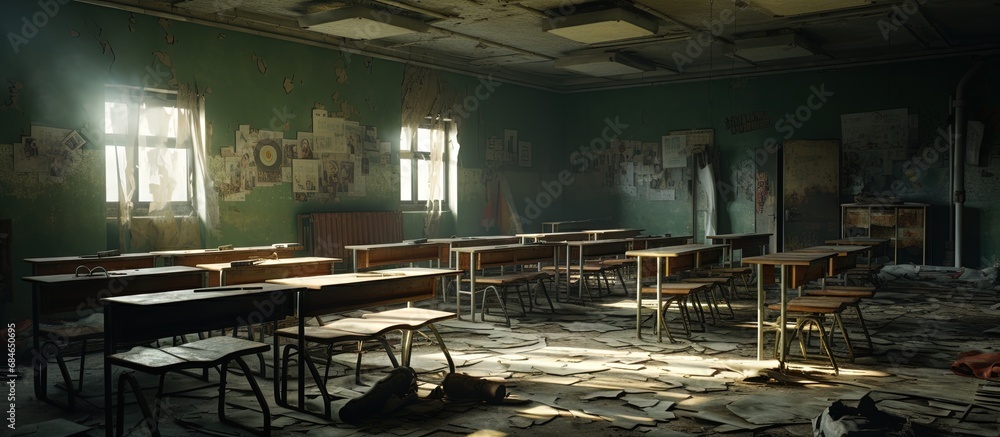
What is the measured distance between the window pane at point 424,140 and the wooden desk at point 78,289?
630 centimetres

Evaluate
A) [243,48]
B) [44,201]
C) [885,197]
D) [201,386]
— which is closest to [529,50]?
[243,48]

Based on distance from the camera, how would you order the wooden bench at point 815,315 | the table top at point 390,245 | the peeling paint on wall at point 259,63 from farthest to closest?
the peeling paint on wall at point 259,63, the table top at point 390,245, the wooden bench at point 815,315

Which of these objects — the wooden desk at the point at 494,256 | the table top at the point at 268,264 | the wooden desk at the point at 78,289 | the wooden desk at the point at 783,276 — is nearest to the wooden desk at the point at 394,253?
the wooden desk at the point at 494,256

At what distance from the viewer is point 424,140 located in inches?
467

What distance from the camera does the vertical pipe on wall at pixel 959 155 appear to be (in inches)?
436

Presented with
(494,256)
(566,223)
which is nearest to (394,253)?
(494,256)

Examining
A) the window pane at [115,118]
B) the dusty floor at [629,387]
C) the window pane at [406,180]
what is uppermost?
the window pane at [115,118]

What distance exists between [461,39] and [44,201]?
559 centimetres

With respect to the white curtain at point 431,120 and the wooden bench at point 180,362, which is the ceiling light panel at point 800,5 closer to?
the white curtain at point 431,120

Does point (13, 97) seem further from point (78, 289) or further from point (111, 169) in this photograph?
point (78, 289)

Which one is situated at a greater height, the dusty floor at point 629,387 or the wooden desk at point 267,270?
the wooden desk at point 267,270

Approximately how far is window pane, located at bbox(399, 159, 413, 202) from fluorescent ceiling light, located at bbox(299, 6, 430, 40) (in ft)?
8.94

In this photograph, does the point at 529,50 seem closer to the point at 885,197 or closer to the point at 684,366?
the point at 885,197

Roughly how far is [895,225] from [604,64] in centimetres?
491
